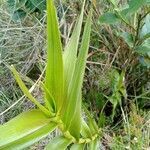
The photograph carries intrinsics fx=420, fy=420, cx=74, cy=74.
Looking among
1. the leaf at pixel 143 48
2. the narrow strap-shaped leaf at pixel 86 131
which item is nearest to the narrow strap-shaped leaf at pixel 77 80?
the narrow strap-shaped leaf at pixel 86 131

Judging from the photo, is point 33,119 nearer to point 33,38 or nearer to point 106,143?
point 106,143

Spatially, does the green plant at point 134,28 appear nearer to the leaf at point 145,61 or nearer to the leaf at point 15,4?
the leaf at point 145,61

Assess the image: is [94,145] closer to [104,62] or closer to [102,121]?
[102,121]

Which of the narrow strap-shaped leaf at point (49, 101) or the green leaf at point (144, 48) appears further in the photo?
the green leaf at point (144, 48)

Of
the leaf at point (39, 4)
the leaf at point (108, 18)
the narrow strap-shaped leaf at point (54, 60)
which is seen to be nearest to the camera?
the narrow strap-shaped leaf at point (54, 60)

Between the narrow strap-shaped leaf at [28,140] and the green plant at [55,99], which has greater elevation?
the green plant at [55,99]

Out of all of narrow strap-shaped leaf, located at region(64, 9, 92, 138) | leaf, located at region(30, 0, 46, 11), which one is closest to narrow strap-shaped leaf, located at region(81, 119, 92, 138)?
narrow strap-shaped leaf, located at region(64, 9, 92, 138)

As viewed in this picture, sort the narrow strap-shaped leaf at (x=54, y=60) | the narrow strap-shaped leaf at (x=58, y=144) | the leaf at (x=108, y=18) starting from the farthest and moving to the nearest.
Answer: the leaf at (x=108, y=18) < the narrow strap-shaped leaf at (x=58, y=144) < the narrow strap-shaped leaf at (x=54, y=60)
